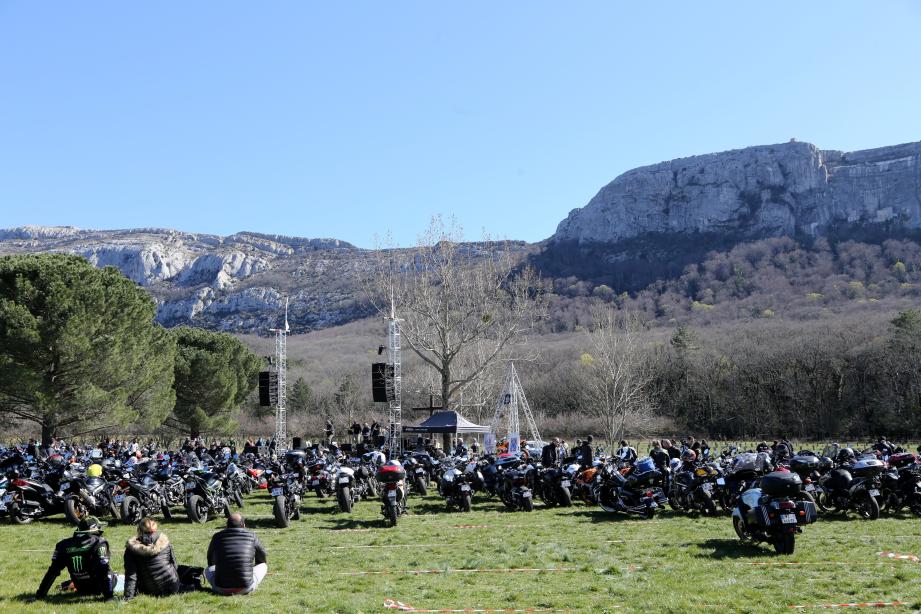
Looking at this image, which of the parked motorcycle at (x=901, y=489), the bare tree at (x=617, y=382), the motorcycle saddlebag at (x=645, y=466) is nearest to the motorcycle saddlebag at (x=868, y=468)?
the parked motorcycle at (x=901, y=489)

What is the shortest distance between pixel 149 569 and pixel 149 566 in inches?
1.2

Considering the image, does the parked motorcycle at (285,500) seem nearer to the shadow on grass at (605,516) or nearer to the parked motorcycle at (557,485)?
the parked motorcycle at (557,485)

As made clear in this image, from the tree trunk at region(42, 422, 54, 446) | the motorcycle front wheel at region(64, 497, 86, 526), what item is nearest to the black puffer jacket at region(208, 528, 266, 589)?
the motorcycle front wheel at region(64, 497, 86, 526)

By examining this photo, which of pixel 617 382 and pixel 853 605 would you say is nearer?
pixel 853 605

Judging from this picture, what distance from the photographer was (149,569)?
7.02 metres

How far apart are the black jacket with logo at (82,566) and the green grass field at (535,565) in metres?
0.16

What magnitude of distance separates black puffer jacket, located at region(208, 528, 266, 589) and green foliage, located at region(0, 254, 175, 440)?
938 inches

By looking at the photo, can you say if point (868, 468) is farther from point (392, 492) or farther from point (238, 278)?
point (238, 278)

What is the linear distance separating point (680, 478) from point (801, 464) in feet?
6.26

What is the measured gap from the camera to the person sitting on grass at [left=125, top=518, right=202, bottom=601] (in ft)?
22.9

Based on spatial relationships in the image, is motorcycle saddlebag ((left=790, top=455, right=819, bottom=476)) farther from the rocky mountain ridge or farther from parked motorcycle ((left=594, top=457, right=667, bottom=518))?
the rocky mountain ridge

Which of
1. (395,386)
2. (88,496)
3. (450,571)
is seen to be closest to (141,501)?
(88,496)

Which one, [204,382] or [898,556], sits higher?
[204,382]

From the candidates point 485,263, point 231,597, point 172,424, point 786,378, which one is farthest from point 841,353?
point 231,597
